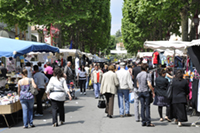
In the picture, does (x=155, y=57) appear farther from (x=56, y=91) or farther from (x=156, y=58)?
(x=56, y=91)

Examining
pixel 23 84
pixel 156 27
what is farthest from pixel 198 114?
pixel 156 27

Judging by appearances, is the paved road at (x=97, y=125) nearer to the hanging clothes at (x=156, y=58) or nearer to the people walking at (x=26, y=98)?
the people walking at (x=26, y=98)

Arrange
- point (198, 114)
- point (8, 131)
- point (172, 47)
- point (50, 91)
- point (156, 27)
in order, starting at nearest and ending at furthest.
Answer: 1. point (8, 131)
2. point (50, 91)
3. point (198, 114)
4. point (172, 47)
5. point (156, 27)

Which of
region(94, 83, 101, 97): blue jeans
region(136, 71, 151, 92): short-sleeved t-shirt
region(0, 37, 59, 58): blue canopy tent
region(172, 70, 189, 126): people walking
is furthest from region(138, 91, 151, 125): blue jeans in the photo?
region(94, 83, 101, 97): blue jeans

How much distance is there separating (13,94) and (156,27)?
89.8 feet

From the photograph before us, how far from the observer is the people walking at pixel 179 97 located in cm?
884

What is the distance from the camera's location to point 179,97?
8.89 metres

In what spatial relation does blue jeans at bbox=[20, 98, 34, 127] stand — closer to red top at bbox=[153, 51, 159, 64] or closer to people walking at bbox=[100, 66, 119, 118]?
people walking at bbox=[100, 66, 119, 118]

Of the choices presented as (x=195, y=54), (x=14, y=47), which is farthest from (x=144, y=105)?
(x=14, y=47)

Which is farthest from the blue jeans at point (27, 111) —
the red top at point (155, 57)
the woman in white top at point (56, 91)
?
the red top at point (155, 57)

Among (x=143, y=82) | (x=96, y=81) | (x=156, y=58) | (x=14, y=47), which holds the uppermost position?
(x=14, y=47)

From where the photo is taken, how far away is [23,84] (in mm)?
9023

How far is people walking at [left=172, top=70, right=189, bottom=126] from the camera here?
884 cm

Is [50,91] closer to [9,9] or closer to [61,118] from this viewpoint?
[61,118]
